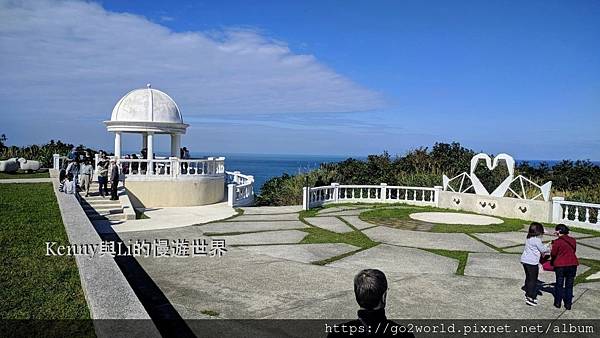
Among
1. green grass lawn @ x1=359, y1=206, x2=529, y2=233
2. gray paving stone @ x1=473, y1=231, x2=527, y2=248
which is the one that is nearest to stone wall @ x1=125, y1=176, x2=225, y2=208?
green grass lawn @ x1=359, y1=206, x2=529, y2=233

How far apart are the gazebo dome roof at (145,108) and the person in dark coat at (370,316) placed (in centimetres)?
1863

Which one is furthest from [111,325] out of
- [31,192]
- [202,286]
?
[31,192]

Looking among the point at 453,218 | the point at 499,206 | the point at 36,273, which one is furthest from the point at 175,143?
the point at 36,273

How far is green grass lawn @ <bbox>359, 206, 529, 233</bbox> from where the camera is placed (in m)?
13.2

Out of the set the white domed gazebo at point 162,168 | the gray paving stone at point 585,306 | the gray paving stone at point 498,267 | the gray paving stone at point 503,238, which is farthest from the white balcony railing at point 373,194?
the gray paving stone at point 585,306

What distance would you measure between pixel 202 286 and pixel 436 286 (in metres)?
3.53

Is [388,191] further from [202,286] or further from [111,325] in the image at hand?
[111,325]

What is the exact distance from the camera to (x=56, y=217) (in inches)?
448

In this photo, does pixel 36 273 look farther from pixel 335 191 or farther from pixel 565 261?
pixel 335 191

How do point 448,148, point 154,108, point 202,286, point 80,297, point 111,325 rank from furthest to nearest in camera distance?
point 448,148
point 154,108
point 202,286
point 80,297
point 111,325

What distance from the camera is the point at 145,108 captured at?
2016cm

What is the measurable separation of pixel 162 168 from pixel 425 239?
12094 mm

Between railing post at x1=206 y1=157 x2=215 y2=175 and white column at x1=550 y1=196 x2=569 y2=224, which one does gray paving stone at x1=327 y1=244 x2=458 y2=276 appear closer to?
white column at x1=550 y1=196 x2=569 y2=224

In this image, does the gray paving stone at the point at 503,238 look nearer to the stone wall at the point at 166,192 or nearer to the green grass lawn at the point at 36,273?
the green grass lawn at the point at 36,273
